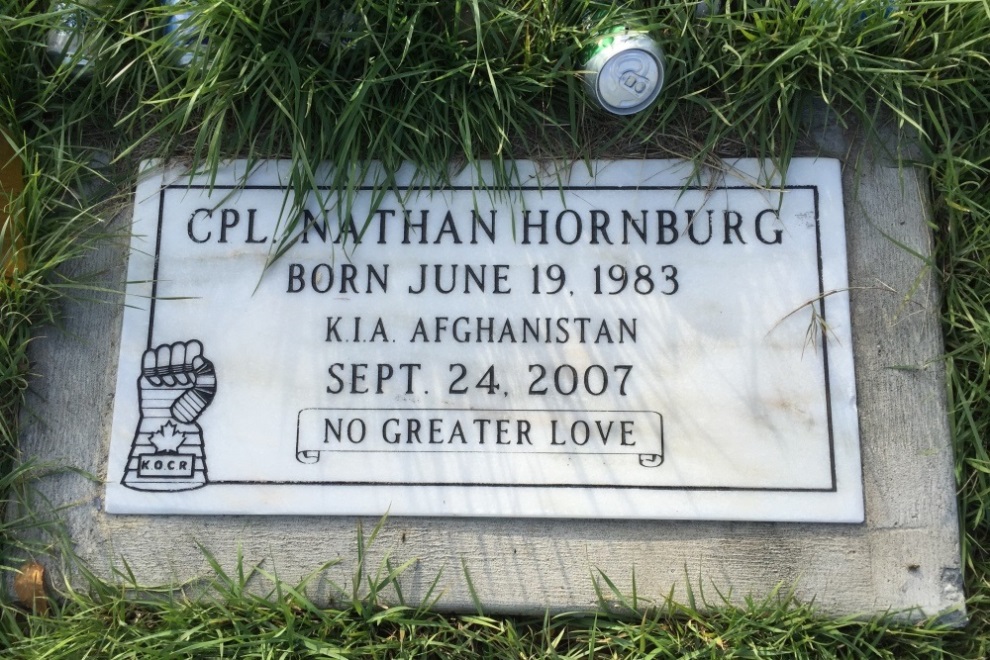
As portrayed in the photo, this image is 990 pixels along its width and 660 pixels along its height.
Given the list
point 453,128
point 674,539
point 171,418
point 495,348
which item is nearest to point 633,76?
point 453,128

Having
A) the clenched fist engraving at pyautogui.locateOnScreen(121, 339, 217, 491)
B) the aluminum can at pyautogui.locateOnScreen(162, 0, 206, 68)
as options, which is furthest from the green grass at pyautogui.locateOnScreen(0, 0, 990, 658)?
the clenched fist engraving at pyautogui.locateOnScreen(121, 339, 217, 491)

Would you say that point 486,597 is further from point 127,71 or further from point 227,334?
point 127,71

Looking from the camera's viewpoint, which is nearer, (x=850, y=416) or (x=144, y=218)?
(x=850, y=416)

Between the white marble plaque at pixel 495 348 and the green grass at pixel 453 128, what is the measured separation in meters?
0.12

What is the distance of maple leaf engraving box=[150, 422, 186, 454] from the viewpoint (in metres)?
1.91

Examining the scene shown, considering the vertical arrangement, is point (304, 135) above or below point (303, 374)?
above

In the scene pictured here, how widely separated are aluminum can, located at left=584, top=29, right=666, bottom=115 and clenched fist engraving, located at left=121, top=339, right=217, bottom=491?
1158 mm

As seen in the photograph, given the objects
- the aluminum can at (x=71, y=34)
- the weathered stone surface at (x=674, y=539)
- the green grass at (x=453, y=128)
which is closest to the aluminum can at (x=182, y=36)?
the green grass at (x=453, y=128)

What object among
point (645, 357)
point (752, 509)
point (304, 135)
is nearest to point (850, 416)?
point (752, 509)

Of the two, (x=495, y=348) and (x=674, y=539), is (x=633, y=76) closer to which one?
(x=495, y=348)

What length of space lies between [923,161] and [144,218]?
6.45ft

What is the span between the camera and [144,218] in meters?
2.02

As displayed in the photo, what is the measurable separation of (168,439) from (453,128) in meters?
1.02

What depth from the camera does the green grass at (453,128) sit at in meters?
1.80
